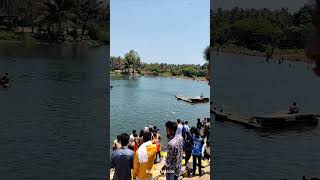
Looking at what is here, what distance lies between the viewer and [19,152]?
22.6 ft

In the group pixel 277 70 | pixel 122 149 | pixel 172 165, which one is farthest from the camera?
pixel 277 70

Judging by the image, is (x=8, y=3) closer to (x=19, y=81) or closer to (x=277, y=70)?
(x=19, y=81)

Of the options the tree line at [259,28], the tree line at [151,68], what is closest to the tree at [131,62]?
the tree line at [151,68]

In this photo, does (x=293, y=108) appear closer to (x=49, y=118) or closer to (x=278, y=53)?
(x=278, y=53)

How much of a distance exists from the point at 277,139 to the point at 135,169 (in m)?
2.93

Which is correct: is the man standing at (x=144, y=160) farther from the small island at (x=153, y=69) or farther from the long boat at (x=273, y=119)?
the small island at (x=153, y=69)

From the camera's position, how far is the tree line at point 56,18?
725 centimetres

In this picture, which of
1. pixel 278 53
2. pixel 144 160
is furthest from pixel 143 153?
pixel 278 53

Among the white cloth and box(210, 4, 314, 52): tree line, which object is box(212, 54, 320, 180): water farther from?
the white cloth

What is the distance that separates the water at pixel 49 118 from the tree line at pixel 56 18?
0.96 ft

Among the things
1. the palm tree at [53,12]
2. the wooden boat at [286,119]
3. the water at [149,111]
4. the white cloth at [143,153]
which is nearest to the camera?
the white cloth at [143,153]

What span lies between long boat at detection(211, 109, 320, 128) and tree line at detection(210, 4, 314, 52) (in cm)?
100

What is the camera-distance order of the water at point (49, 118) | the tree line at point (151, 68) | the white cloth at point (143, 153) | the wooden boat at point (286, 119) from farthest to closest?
the tree line at point (151, 68) < the water at point (49, 118) < the wooden boat at point (286, 119) < the white cloth at point (143, 153)

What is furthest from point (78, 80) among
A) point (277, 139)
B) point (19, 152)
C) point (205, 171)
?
point (277, 139)
